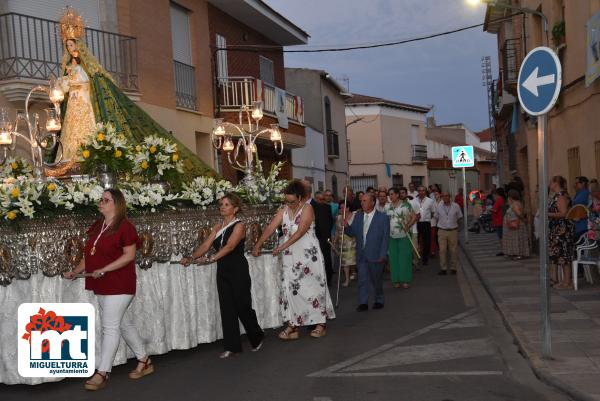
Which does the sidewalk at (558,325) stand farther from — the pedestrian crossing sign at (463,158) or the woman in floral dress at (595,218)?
the pedestrian crossing sign at (463,158)

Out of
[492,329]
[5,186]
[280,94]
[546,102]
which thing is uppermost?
[280,94]

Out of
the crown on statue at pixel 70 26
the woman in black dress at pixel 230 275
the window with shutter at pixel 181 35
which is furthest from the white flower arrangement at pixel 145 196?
the window with shutter at pixel 181 35

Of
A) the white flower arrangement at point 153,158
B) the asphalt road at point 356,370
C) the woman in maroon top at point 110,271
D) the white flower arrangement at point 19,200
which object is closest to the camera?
the asphalt road at point 356,370

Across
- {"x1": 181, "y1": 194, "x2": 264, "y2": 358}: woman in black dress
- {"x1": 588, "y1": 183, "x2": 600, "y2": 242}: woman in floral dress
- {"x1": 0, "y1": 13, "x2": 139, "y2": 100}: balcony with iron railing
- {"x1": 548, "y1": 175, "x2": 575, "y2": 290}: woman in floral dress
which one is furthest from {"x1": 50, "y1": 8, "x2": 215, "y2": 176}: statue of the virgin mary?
{"x1": 588, "y1": 183, "x2": 600, "y2": 242}: woman in floral dress

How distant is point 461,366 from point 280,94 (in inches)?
727

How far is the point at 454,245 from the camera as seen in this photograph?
16.5 meters

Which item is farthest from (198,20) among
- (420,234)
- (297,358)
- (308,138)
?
(297,358)

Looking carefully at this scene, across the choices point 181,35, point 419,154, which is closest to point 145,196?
point 181,35

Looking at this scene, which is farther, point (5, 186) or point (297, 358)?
point (297, 358)

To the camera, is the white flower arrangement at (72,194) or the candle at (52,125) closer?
the white flower arrangement at (72,194)

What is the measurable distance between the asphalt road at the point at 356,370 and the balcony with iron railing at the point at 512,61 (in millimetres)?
15517

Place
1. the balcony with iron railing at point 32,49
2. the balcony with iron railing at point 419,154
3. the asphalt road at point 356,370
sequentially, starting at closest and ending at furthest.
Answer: the asphalt road at point 356,370 < the balcony with iron railing at point 32,49 < the balcony with iron railing at point 419,154

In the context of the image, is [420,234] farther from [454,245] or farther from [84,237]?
[84,237]

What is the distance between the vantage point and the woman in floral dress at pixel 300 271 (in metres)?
9.34
